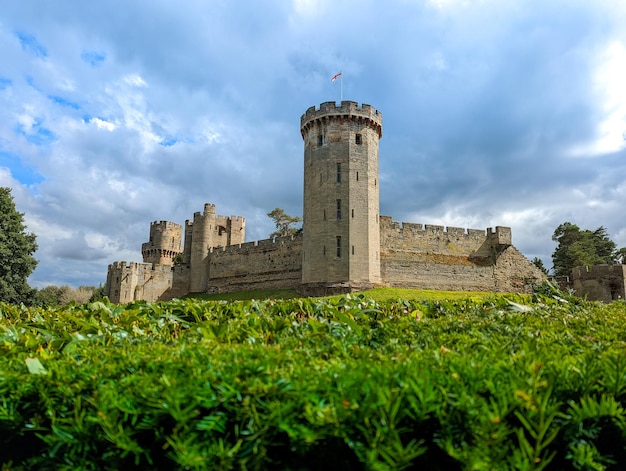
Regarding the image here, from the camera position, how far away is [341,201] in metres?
34.5

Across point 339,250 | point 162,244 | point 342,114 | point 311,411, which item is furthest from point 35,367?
point 162,244

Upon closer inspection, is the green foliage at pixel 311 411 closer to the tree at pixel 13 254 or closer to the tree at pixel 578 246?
the tree at pixel 13 254

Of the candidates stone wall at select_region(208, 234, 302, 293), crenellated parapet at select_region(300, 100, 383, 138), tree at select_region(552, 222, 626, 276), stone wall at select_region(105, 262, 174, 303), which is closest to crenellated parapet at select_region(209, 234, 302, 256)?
stone wall at select_region(208, 234, 302, 293)

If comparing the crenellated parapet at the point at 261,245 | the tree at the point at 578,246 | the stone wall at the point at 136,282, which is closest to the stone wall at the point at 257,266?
the crenellated parapet at the point at 261,245

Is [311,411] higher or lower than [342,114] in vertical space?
lower

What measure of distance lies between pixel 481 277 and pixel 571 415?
40.1 meters

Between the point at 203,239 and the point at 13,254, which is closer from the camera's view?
the point at 13,254

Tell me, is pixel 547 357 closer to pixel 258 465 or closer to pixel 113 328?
pixel 258 465

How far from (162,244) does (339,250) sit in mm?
33005

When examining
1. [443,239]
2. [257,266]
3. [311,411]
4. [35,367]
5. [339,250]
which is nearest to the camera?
[311,411]

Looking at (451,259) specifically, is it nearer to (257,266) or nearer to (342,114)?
(342,114)

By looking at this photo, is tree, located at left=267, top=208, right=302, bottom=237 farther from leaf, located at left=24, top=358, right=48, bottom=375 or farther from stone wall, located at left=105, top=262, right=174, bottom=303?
leaf, located at left=24, top=358, right=48, bottom=375

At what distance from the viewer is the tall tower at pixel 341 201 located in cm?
3406

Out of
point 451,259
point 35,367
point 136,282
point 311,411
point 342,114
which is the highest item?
point 342,114
